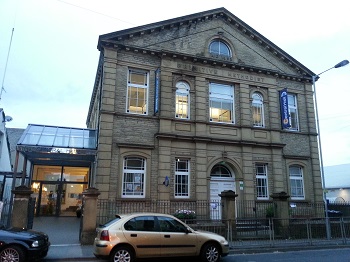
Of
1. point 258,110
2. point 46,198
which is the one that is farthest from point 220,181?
point 46,198

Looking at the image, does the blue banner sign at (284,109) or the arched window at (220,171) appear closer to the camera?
the arched window at (220,171)

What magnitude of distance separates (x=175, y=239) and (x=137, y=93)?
10260mm

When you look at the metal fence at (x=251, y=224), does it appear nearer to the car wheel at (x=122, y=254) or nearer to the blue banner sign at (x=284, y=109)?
the car wheel at (x=122, y=254)

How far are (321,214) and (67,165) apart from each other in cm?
1828

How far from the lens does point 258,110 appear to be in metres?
20.8

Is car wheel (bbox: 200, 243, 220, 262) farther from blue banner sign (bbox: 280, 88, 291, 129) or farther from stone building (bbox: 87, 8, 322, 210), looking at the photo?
blue banner sign (bbox: 280, 88, 291, 129)

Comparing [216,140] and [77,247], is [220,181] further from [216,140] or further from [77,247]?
[77,247]

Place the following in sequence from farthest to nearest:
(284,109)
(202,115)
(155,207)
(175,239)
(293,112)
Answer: (293,112) → (284,109) → (202,115) → (155,207) → (175,239)

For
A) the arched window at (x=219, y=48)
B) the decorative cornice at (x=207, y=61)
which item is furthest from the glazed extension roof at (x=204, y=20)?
the arched window at (x=219, y=48)

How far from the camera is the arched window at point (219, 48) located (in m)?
20.4

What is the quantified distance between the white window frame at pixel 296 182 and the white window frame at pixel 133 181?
1002 centimetres

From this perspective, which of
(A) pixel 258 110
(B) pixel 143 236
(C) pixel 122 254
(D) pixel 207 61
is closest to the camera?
(C) pixel 122 254

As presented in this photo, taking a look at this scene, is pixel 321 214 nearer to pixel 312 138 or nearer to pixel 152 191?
pixel 312 138

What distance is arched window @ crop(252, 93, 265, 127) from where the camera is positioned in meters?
20.5
